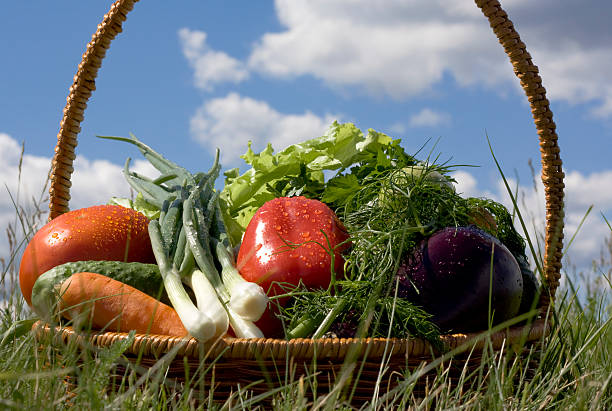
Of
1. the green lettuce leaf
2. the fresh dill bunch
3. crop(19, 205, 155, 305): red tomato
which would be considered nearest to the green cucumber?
crop(19, 205, 155, 305): red tomato

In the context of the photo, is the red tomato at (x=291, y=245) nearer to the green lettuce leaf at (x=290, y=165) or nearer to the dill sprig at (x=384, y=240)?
the dill sprig at (x=384, y=240)

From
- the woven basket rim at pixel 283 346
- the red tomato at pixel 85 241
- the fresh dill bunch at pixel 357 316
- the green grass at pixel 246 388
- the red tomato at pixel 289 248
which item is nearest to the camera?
the green grass at pixel 246 388

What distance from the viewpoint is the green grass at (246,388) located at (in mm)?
1319

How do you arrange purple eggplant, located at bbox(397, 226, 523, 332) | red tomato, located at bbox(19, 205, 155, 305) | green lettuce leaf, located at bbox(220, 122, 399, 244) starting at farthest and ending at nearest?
green lettuce leaf, located at bbox(220, 122, 399, 244)
red tomato, located at bbox(19, 205, 155, 305)
purple eggplant, located at bbox(397, 226, 523, 332)

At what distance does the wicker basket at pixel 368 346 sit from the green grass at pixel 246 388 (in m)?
0.04

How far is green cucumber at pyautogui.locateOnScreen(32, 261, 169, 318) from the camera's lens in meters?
2.13

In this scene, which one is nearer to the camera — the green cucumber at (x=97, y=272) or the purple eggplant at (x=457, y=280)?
the purple eggplant at (x=457, y=280)

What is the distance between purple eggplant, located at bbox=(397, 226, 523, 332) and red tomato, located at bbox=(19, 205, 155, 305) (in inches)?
49.7

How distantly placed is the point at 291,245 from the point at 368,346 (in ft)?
2.55

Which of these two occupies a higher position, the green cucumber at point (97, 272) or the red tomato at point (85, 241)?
the red tomato at point (85, 241)

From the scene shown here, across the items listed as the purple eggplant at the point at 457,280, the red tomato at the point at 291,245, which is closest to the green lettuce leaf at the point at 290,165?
the red tomato at the point at 291,245

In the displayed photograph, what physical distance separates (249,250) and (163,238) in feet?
1.42

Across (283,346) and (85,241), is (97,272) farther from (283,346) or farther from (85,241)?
(283,346)

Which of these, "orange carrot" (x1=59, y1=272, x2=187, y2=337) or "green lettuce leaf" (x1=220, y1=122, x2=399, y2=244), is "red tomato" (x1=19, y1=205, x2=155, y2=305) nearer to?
"orange carrot" (x1=59, y1=272, x2=187, y2=337)
